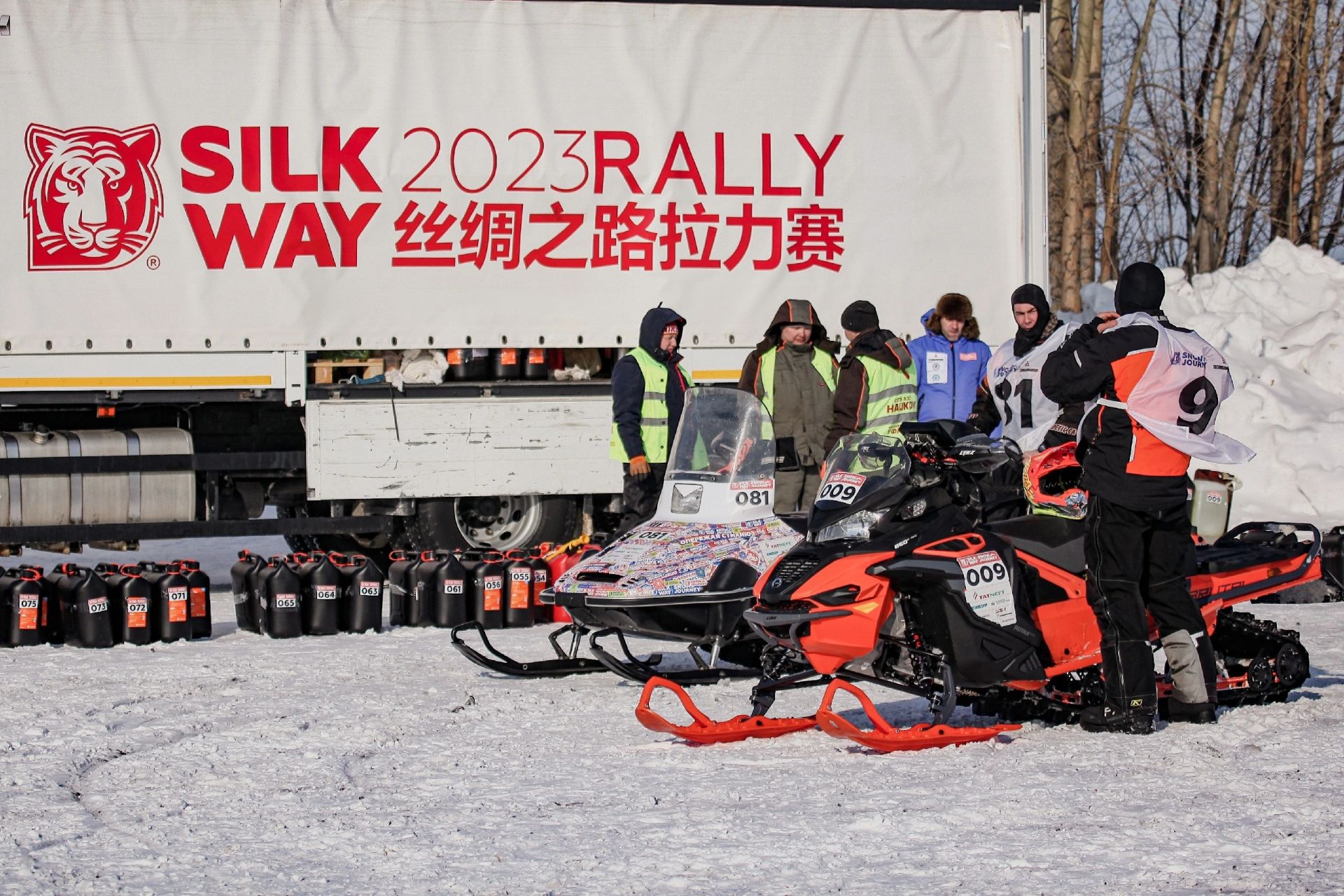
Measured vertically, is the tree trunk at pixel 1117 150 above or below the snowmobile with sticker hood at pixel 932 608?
above

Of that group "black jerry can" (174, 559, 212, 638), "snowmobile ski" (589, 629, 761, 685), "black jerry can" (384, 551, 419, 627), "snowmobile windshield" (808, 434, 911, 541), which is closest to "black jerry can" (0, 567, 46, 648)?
"black jerry can" (174, 559, 212, 638)

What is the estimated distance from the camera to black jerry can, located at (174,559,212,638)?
31.2 feet

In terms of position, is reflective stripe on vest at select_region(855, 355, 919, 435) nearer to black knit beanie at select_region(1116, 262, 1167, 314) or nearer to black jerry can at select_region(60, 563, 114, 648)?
black knit beanie at select_region(1116, 262, 1167, 314)

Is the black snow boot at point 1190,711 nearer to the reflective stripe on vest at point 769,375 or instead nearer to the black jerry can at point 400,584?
the reflective stripe on vest at point 769,375

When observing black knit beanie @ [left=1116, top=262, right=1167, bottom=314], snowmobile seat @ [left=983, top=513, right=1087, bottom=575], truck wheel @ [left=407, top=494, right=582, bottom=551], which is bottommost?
truck wheel @ [left=407, top=494, right=582, bottom=551]

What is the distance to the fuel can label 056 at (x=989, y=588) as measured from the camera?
6227 mm

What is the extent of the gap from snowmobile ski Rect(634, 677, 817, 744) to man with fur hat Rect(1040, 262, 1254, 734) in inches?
45.3

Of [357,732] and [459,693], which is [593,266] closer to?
[459,693]

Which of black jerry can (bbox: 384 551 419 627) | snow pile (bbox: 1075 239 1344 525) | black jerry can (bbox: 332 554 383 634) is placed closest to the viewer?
black jerry can (bbox: 332 554 383 634)

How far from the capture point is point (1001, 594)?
6285mm

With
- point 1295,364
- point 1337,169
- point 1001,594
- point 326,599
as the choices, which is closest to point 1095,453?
point 1001,594

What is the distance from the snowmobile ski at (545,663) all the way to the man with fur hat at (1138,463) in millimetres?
2519

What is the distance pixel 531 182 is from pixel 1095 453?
5.89 metres

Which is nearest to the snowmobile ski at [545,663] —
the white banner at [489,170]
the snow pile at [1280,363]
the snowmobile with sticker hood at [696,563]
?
the snowmobile with sticker hood at [696,563]
